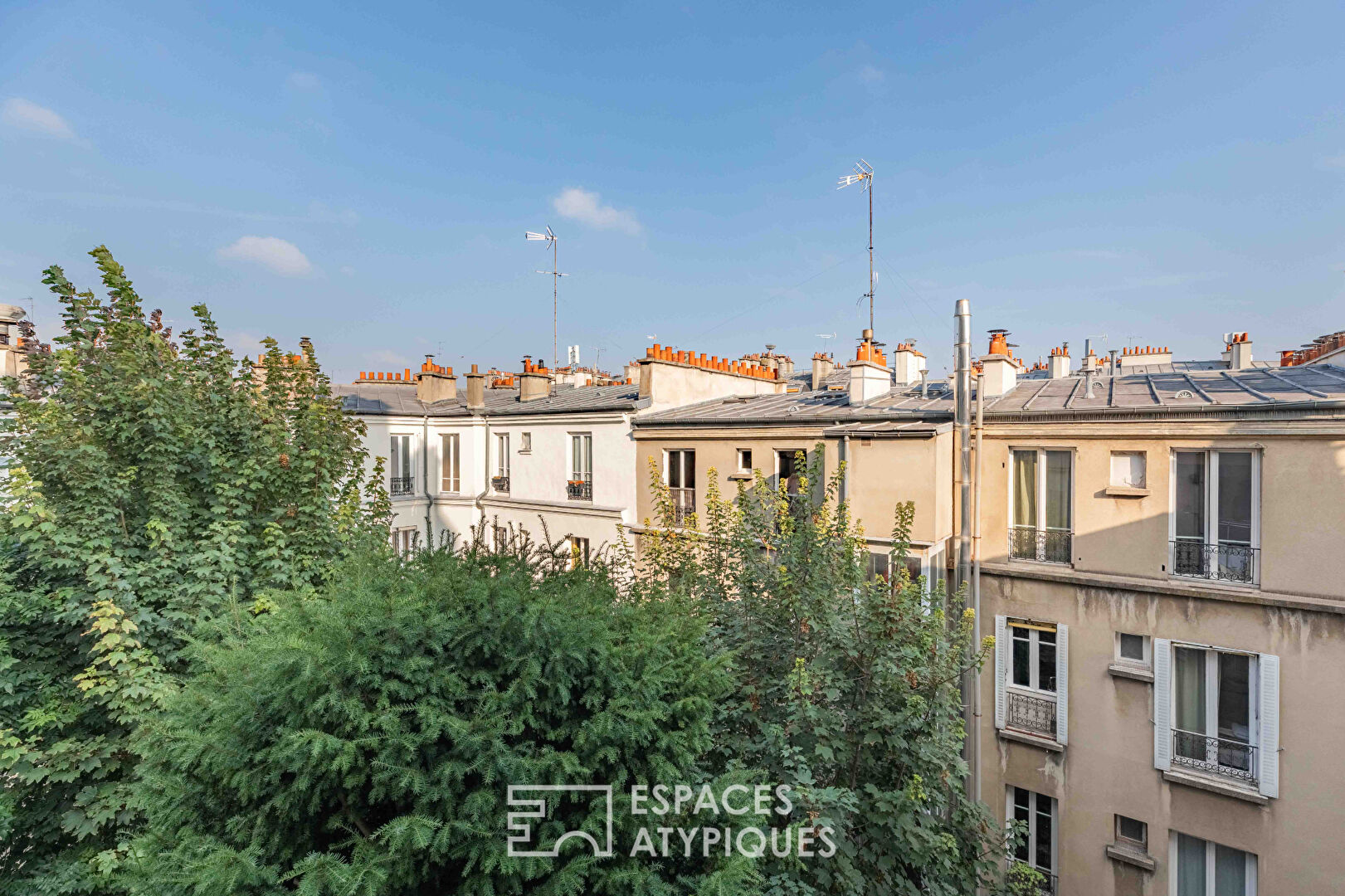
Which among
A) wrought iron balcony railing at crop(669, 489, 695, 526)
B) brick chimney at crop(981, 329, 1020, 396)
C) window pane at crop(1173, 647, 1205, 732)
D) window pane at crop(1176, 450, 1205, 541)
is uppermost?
brick chimney at crop(981, 329, 1020, 396)

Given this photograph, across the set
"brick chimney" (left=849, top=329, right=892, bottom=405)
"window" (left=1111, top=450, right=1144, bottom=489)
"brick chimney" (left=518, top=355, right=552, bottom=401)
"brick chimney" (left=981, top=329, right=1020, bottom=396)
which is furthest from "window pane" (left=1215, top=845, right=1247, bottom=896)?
"brick chimney" (left=518, top=355, right=552, bottom=401)

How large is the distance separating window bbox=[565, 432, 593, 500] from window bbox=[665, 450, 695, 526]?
323cm

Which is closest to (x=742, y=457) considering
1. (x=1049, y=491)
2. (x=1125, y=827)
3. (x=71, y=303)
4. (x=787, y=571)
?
(x=1049, y=491)

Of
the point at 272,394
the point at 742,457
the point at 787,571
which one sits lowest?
the point at 787,571

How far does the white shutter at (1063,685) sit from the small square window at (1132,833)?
5.28 ft

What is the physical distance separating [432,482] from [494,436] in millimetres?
3146

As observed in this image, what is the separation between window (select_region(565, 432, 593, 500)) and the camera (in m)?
21.0

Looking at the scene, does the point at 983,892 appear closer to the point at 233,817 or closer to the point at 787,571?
the point at 787,571

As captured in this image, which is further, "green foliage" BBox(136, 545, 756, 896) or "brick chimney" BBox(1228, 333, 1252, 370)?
"brick chimney" BBox(1228, 333, 1252, 370)

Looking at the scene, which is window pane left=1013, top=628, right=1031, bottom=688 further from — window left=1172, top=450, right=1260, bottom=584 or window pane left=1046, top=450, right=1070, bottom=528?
window left=1172, top=450, right=1260, bottom=584

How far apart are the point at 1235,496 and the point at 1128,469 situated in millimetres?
1598

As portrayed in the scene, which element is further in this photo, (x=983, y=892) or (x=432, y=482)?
(x=432, y=482)

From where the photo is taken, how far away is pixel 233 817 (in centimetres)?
464

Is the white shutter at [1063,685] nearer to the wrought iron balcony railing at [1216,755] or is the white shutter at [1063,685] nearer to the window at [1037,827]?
the window at [1037,827]
